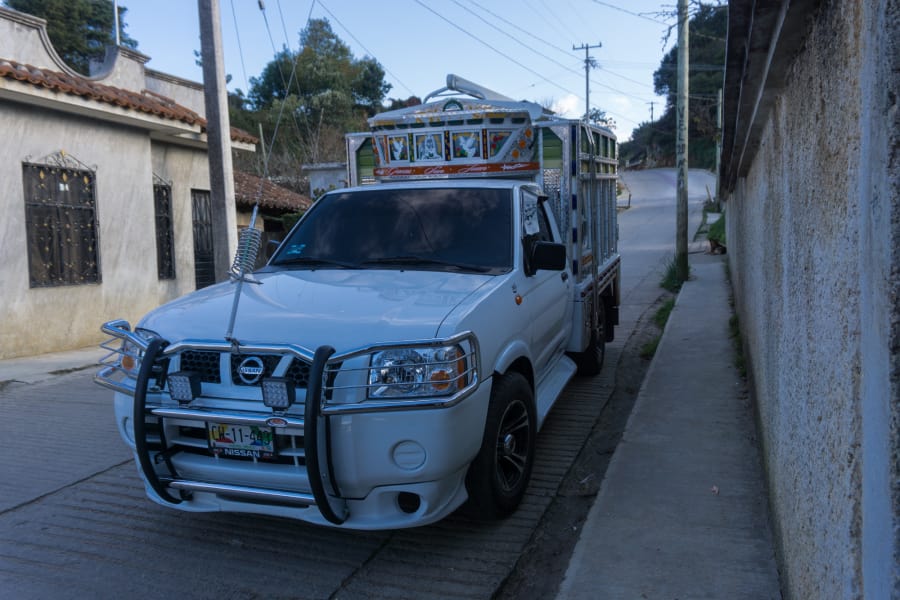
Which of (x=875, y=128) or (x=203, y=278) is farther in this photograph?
(x=203, y=278)

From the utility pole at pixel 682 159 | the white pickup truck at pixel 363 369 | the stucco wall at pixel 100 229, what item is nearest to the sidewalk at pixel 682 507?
the white pickup truck at pixel 363 369

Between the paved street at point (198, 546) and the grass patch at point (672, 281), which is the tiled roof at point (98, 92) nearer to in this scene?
the paved street at point (198, 546)

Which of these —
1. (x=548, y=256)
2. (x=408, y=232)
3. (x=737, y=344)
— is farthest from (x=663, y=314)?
(x=408, y=232)

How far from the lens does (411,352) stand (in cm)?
360

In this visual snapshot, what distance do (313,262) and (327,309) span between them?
1303mm

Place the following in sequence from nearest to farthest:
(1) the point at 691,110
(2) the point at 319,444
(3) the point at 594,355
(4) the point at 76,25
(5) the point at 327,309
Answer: (2) the point at 319,444 < (5) the point at 327,309 < (3) the point at 594,355 < (4) the point at 76,25 < (1) the point at 691,110

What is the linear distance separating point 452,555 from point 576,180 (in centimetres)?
393

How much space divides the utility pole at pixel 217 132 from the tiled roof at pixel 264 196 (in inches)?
202

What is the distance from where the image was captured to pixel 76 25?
3819 centimetres

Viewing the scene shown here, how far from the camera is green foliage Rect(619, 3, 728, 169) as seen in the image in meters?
52.9

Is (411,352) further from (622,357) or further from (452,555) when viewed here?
(622,357)

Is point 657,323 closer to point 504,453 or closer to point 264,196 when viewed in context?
point 504,453

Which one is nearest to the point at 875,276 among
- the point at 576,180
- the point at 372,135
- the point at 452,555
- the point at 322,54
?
the point at 452,555

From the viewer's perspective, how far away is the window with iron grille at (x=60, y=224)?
10.2 metres
